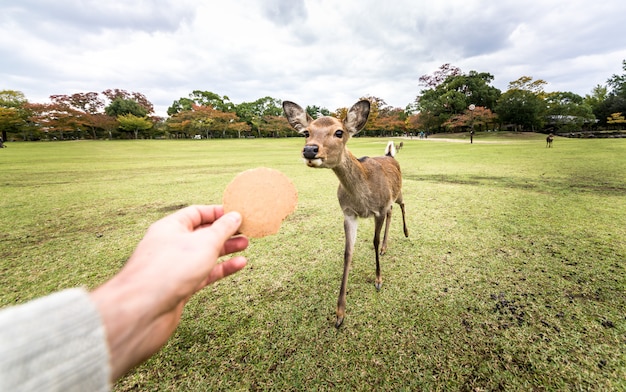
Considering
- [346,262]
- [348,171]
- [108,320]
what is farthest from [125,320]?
[348,171]

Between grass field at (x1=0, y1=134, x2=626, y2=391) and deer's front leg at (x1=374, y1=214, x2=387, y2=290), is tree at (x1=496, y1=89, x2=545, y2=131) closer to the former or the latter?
grass field at (x1=0, y1=134, x2=626, y2=391)

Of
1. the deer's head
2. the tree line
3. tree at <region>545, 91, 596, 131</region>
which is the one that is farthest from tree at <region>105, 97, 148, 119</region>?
tree at <region>545, 91, 596, 131</region>

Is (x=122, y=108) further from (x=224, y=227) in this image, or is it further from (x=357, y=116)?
(x=224, y=227)

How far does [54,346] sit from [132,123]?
6251cm

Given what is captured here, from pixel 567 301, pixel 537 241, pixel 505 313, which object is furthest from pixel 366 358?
pixel 537 241

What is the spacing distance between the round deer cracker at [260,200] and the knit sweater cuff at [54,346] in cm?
90

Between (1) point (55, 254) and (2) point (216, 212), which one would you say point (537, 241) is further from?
(1) point (55, 254)

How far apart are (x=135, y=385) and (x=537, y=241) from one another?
473cm

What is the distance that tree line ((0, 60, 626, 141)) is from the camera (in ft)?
142

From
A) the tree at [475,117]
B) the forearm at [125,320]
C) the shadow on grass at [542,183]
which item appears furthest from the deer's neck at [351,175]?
the tree at [475,117]

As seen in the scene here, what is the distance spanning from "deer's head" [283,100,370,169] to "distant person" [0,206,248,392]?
1.18m

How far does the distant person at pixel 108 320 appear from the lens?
0.55m

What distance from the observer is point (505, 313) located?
7.18 ft

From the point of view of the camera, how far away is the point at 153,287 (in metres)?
0.87
